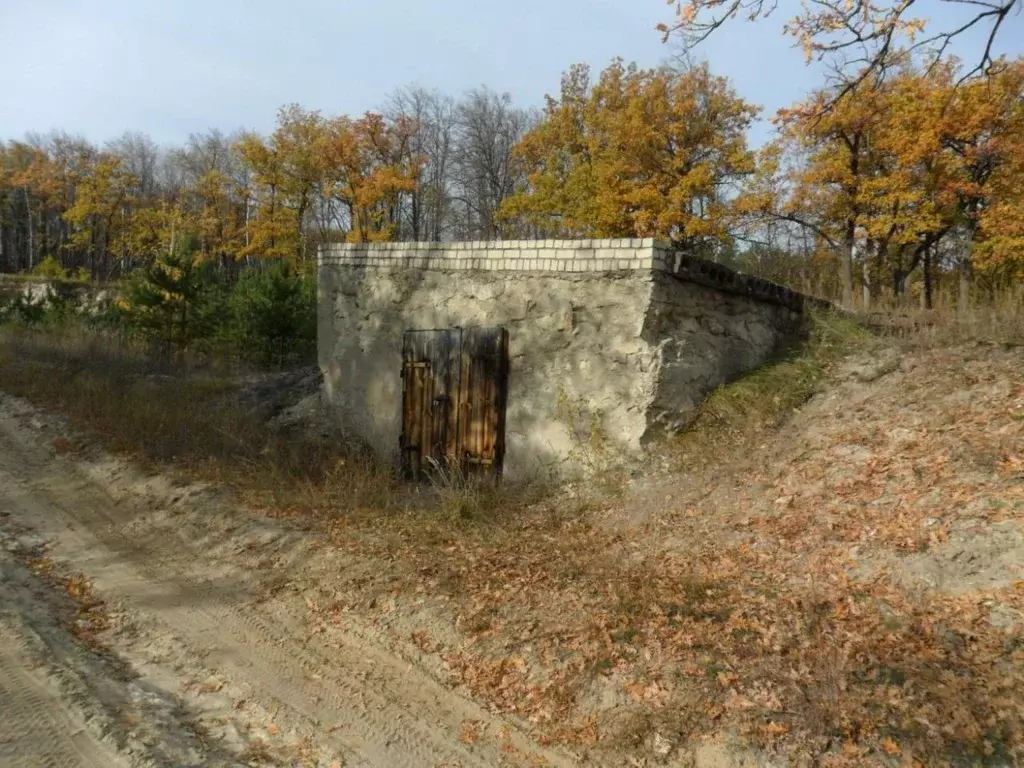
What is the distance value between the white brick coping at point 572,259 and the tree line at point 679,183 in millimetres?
1846

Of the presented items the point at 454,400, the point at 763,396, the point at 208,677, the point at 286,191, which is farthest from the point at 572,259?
the point at 286,191

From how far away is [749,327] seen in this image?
855 centimetres

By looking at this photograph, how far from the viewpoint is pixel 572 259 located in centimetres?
791

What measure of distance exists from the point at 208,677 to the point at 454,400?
4688mm

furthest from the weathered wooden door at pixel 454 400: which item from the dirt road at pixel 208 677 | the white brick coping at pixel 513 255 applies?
the dirt road at pixel 208 677

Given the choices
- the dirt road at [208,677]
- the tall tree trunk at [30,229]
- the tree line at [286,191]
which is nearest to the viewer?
the dirt road at [208,677]

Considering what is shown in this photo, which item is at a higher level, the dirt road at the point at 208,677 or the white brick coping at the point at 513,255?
the white brick coping at the point at 513,255

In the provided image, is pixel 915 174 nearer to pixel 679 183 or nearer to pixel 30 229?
pixel 679 183

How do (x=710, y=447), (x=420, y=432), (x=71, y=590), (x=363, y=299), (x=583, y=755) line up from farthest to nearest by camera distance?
(x=363, y=299) < (x=420, y=432) < (x=710, y=447) < (x=71, y=590) < (x=583, y=755)

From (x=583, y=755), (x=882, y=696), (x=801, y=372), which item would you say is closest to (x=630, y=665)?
(x=583, y=755)

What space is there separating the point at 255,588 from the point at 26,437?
679cm

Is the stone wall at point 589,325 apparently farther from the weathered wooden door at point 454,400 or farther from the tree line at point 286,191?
the tree line at point 286,191

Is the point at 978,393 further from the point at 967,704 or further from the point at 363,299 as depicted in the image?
the point at 363,299

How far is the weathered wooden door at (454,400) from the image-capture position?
8430 millimetres
